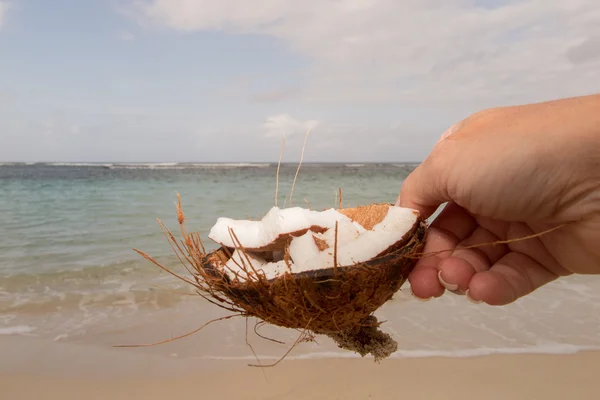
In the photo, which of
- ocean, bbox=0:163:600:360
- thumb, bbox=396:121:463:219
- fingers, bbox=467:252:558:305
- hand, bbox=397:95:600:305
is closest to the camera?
hand, bbox=397:95:600:305

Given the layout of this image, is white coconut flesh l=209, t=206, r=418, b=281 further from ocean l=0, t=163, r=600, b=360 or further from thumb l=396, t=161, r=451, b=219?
ocean l=0, t=163, r=600, b=360

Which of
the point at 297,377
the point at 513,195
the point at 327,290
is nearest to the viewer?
the point at 327,290

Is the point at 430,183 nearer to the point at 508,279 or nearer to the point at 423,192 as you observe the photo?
the point at 423,192

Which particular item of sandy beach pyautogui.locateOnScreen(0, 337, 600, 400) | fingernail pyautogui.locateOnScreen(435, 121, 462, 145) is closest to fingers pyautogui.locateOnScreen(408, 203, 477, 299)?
fingernail pyautogui.locateOnScreen(435, 121, 462, 145)

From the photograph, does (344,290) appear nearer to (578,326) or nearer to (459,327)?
(459,327)

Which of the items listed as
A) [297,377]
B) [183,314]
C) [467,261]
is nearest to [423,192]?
[467,261]

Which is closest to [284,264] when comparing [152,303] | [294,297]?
[294,297]

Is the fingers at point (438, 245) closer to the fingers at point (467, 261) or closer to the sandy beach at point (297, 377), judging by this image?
the fingers at point (467, 261)
